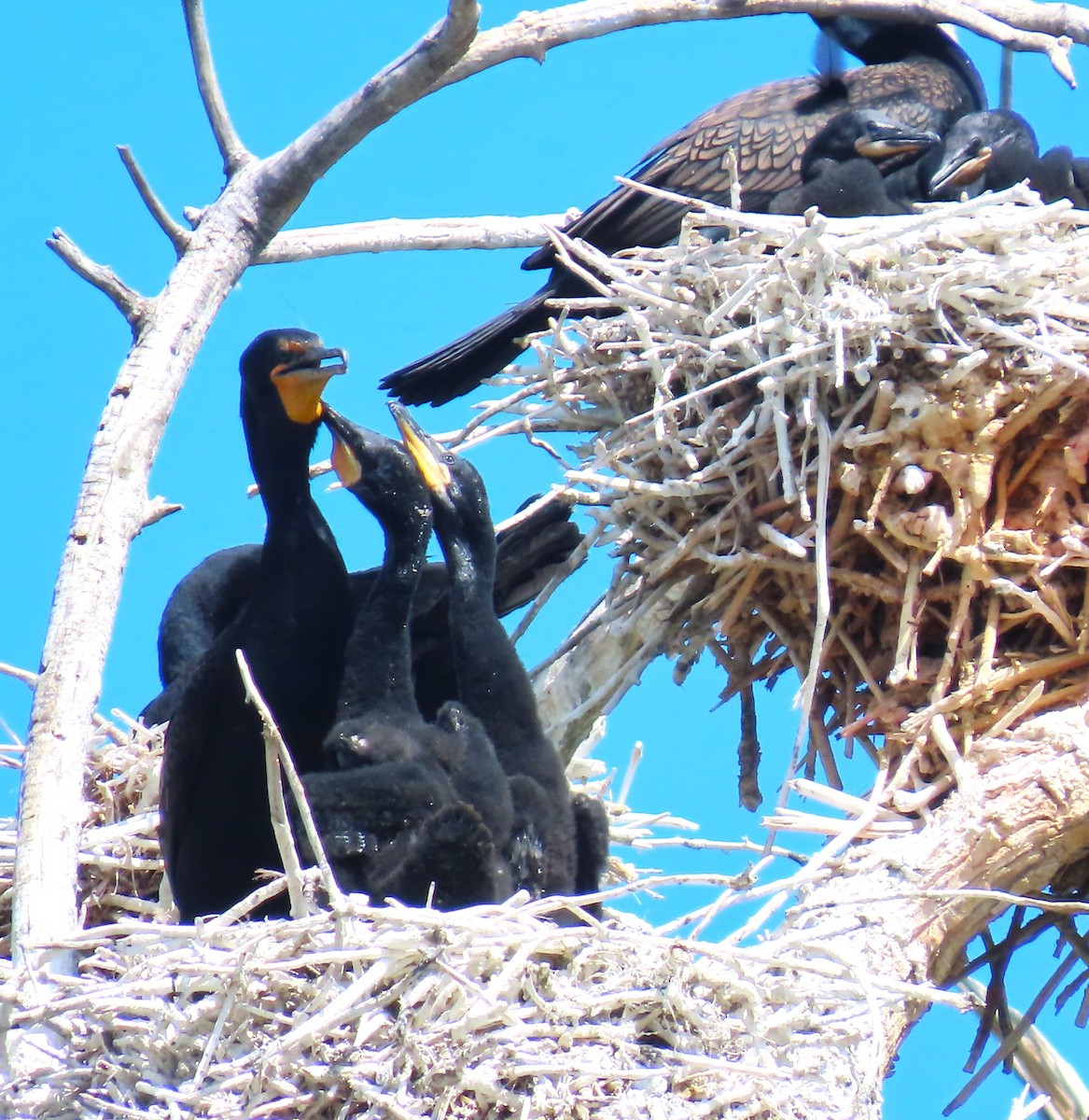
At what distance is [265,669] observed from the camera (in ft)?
10.4

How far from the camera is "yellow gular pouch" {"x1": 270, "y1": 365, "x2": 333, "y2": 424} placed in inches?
128

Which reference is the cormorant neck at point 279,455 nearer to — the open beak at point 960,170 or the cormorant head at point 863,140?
the cormorant head at point 863,140

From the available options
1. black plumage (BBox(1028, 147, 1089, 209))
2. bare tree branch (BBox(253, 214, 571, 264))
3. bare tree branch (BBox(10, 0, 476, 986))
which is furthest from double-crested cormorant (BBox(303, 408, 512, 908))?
black plumage (BBox(1028, 147, 1089, 209))

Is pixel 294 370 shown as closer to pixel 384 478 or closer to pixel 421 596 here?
pixel 384 478

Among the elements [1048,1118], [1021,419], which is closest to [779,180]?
[1021,419]

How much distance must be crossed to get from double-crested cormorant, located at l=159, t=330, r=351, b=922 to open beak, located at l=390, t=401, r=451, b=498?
0.17 metres

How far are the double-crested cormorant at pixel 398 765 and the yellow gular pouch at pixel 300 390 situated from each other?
0.08m

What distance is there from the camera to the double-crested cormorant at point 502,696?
2.95 m

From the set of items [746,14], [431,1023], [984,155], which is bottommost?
[431,1023]

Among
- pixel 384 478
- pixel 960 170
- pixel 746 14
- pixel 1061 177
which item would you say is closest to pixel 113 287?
pixel 384 478

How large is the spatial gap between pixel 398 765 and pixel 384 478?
601 mm

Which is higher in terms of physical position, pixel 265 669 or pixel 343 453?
pixel 343 453

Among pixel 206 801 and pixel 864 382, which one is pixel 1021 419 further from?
pixel 206 801

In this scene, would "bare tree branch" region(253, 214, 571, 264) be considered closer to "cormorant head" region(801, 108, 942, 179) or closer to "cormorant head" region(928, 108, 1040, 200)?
"cormorant head" region(801, 108, 942, 179)
